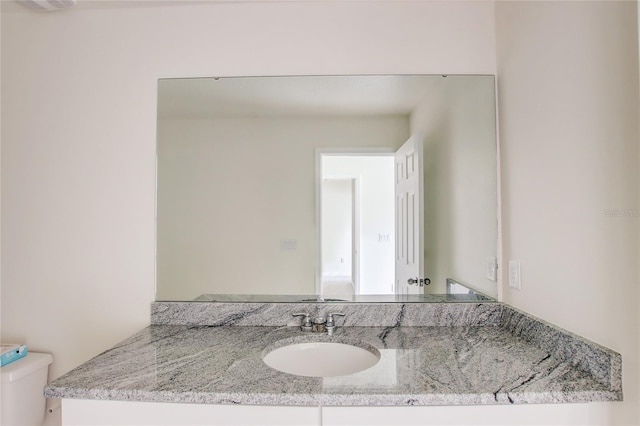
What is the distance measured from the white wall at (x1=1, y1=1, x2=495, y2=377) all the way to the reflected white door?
36cm

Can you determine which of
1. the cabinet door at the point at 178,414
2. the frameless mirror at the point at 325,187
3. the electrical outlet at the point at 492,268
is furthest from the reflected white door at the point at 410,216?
the cabinet door at the point at 178,414

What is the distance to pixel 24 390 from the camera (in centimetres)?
143

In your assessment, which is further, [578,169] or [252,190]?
[252,190]

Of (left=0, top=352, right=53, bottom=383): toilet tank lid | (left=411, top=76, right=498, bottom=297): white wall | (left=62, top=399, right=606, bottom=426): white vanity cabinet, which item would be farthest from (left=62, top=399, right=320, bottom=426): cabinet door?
(left=411, top=76, right=498, bottom=297): white wall

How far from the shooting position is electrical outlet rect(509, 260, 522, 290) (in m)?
1.32

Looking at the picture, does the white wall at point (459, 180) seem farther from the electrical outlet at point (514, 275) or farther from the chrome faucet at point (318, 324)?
the chrome faucet at point (318, 324)

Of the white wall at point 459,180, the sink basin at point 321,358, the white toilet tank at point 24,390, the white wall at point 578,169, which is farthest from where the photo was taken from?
the white wall at point 459,180

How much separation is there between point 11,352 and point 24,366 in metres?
0.09

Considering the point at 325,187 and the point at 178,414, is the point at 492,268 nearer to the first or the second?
the point at 325,187

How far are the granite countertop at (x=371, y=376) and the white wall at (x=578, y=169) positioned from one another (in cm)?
9

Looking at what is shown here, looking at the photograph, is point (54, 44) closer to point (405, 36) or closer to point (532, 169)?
point (405, 36)

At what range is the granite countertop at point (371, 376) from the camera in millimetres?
869

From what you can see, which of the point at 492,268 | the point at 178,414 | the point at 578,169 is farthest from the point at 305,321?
the point at 578,169

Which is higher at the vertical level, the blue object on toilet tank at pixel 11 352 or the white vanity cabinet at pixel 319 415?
the white vanity cabinet at pixel 319 415
